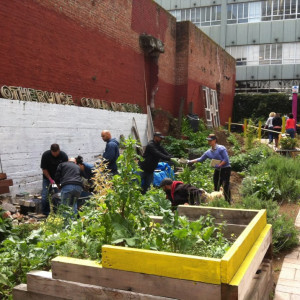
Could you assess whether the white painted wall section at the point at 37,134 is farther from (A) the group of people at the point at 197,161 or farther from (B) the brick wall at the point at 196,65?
A: (B) the brick wall at the point at 196,65

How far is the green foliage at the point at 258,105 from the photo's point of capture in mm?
29812

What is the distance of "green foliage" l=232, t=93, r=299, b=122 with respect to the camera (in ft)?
97.8

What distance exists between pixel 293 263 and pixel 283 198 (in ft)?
10.4

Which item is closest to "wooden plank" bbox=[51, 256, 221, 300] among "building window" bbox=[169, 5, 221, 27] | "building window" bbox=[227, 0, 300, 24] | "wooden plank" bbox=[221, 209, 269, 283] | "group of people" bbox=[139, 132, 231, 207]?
Result: "wooden plank" bbox=[221, 209, 269, 283]

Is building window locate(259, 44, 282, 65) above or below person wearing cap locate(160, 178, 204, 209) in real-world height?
above

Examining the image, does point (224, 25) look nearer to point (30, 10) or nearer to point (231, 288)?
point (30, 10)

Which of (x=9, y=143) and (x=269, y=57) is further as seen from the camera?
(x=269, y=57)

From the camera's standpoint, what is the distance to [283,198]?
760cm

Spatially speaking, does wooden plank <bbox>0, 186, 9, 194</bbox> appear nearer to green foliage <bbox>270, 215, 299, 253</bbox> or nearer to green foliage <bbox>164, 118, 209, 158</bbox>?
green foliage <bbox>270, 215, 299, 253</bbox>

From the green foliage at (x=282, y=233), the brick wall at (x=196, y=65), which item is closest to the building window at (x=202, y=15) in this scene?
the brick wall at (x=196, y=65)

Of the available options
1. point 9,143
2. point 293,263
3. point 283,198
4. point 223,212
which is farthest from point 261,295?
point 9,143

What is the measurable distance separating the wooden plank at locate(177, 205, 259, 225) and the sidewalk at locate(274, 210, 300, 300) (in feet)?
2.74

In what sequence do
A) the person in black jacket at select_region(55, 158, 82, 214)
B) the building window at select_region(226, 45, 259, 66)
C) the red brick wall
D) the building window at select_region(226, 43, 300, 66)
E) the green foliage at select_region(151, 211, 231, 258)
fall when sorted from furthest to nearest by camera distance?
the building window at select_region(226, 45, 259, 66), the building window at select_region(226, 43, 300, 66), the red brick wall, the person in black jacket at select_region(55, 158, 82, 214), the green foliage at select_region(151, 211, 231, 258)

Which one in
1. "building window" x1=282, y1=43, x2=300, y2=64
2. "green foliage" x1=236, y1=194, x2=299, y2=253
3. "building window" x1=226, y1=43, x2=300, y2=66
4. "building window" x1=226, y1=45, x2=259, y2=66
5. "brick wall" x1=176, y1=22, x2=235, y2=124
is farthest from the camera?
"building window" x1=226, y1=45, x2=259, y2=66
